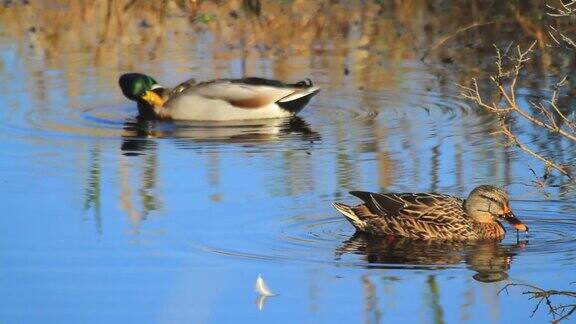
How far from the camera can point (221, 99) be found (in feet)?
46.0

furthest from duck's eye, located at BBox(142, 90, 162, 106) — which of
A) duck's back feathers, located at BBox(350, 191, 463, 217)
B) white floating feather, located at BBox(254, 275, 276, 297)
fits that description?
white floating feather, located at BBox(254, 275, 276, 297)

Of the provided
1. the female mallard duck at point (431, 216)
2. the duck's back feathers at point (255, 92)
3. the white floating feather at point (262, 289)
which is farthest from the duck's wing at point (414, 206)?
the duck's back feathers at point (255, 92)

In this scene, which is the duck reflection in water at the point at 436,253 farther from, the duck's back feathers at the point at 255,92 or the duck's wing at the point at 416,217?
the duck's back feathers at the point at 255,92

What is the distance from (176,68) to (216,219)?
6498 mm

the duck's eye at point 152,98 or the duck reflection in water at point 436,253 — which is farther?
the duck's eye at point 152,98

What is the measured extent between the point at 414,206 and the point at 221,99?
453 centimetres

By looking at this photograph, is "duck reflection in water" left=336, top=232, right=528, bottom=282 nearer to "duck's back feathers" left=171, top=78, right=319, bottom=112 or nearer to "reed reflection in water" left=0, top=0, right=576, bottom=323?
"reed reflection in water" left=0, top=0, right=576, bottom=323

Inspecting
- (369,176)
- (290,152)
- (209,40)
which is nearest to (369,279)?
(369,176)

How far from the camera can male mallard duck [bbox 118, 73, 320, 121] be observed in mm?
13969

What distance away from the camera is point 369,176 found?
1089 cm

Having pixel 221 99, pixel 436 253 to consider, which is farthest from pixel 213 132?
pixel 436 253

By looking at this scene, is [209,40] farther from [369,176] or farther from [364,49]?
[369,176]

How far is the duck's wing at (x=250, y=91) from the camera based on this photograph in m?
14.0

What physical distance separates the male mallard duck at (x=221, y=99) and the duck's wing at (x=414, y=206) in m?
4.18
